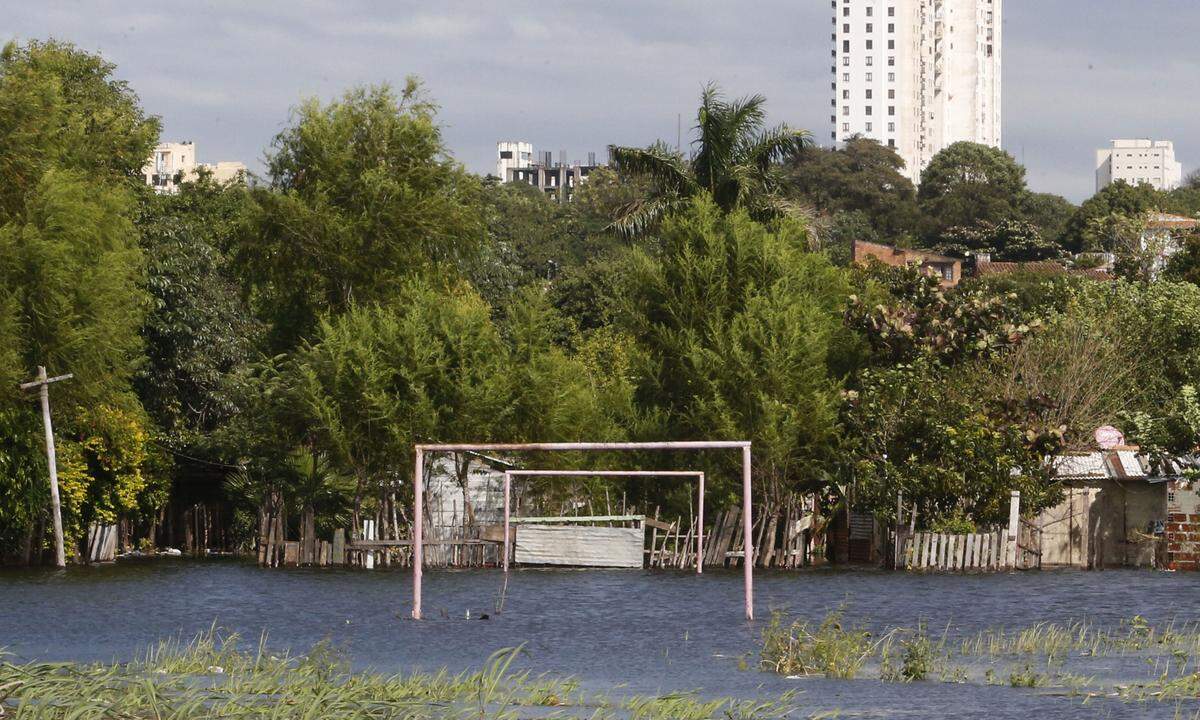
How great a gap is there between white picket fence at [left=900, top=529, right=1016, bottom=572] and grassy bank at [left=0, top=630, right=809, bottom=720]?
1007 inches

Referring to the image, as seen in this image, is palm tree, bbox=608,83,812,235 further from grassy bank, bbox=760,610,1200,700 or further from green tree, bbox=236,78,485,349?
grassy bank, bbox=760,610,1200,700

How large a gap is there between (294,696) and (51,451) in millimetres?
32683

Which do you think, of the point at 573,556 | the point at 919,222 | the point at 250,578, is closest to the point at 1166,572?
the point at 573,556

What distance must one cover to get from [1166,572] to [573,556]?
14637 mm

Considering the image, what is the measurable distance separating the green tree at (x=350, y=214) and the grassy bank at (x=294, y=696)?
Result: 32378 mm

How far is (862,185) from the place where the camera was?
166750 millimetres

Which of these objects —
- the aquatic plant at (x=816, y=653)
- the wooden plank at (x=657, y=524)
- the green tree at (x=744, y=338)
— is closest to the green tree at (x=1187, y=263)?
the green tree at (x=744, y=338)

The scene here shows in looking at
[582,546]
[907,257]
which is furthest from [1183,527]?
[907,257]

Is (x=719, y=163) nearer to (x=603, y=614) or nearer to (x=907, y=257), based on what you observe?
(x=603, y=614)

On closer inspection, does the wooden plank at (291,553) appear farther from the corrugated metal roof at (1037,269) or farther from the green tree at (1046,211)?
the green tree at (1046,211)

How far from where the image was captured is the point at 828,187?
6540 inches

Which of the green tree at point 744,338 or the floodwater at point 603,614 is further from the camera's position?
the green tree at point 744,338

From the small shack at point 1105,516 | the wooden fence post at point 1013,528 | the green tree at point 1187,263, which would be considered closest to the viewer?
the wooden fence post at point 1013,528

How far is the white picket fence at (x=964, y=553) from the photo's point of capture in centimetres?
4559
